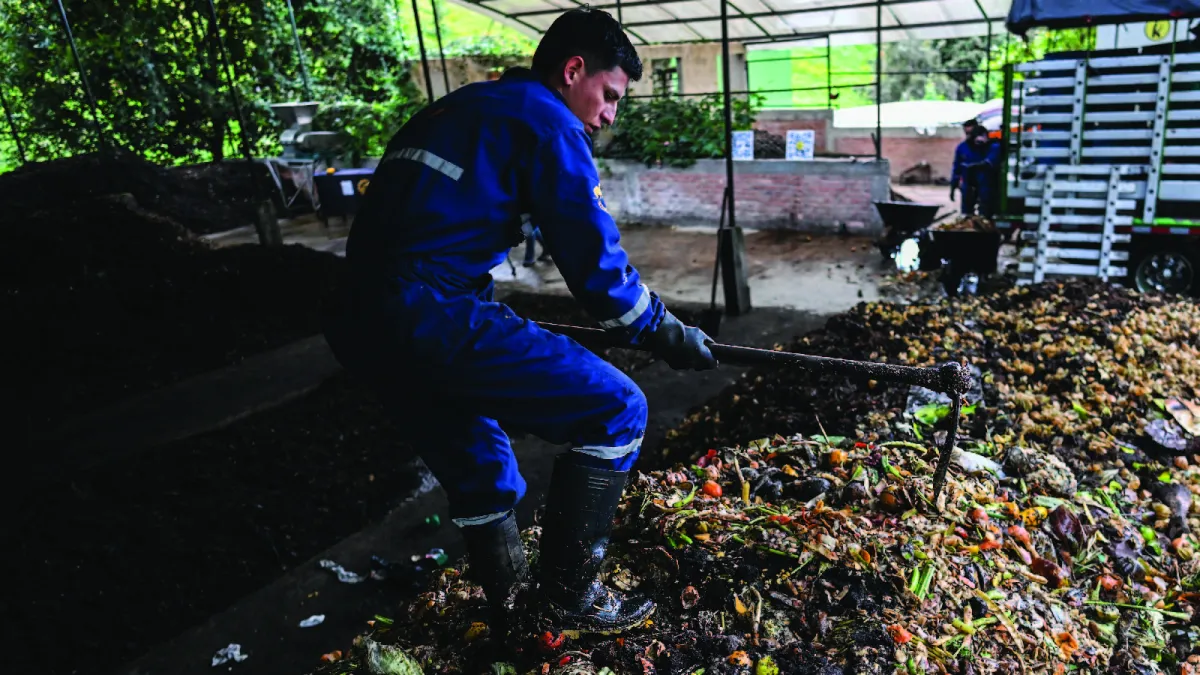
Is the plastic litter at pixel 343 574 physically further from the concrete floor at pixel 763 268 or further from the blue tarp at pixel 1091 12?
the blue tarp at pixel 1091 12

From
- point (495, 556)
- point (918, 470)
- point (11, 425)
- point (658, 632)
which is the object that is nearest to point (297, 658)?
point (495, 556)

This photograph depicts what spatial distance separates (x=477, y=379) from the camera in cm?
231

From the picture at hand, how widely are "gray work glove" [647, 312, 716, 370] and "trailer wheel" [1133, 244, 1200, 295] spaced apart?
22.2 ft

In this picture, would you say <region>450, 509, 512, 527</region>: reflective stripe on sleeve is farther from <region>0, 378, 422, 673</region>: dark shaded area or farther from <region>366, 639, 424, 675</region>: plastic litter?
<region>0, 378, 422, 673</region>: dark shaded area

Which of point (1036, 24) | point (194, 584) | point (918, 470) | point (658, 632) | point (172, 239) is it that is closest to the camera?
point (658, 632)

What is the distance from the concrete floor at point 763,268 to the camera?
28.8 feet

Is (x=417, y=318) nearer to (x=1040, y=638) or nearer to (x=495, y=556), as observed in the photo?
(x=495, y=556)

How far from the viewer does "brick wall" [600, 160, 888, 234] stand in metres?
11.2

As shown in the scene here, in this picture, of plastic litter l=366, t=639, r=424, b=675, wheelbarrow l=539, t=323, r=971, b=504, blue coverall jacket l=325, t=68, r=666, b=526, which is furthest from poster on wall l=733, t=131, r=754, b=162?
plastic litter l=366, t=639, r=424, b=675

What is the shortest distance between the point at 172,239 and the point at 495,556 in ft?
31.2

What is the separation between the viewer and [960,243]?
26.9 ft

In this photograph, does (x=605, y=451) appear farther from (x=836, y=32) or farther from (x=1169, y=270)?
(x=836, y=32)

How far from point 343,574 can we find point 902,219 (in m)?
7.49

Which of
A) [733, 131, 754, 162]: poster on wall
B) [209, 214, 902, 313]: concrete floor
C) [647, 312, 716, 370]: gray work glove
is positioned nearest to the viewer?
[647, 312, 716, 370]: gray work glove
